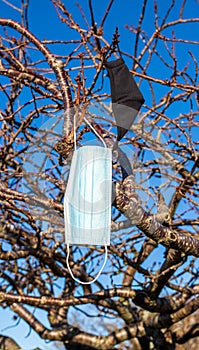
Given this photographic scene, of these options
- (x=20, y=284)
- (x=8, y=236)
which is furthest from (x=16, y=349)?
(x=8, y=236)

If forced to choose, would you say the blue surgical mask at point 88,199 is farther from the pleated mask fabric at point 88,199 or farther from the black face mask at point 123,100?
the black face mask at point 123,100

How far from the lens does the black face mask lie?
1105 millimetres

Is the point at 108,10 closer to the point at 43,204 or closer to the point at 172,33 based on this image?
the point at 172,33

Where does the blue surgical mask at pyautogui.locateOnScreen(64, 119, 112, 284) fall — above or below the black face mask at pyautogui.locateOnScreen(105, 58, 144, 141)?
below

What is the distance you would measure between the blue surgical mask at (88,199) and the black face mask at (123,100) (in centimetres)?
11

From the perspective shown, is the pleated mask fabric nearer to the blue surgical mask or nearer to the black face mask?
the blue surgical mask

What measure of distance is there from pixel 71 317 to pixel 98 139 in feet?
7.42

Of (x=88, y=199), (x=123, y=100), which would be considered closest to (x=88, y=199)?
(x=88, y=199)

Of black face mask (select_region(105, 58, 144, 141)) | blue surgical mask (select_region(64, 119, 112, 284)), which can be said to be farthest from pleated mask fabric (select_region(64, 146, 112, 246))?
black face mask (select_region(105, 58, 144, 141))

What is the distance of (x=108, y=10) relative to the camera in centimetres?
175

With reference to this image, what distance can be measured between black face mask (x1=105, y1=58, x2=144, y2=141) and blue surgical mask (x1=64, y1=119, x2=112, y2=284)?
11cm

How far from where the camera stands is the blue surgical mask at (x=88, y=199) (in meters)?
1.02

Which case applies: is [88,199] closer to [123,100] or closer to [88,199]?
[88,199]

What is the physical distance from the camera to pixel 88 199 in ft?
3.35
